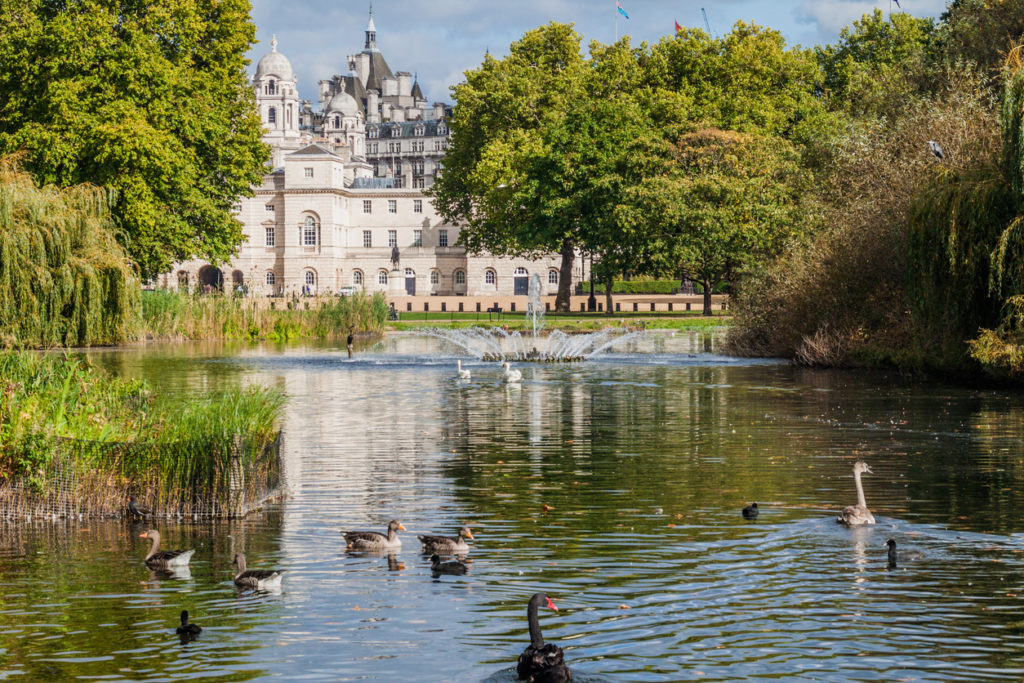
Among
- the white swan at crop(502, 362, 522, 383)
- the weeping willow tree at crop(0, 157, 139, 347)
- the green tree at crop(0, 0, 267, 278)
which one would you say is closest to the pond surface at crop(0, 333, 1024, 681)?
the white swan at crop(502, 362, 522, 383)

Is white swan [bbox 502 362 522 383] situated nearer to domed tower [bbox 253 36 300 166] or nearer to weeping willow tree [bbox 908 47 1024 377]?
weeping willow tree [bbox 908 47 1024 377]

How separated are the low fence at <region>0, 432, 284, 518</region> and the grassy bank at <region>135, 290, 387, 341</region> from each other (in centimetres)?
3187

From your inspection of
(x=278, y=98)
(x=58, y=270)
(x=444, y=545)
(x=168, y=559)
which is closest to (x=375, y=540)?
(x=444, y=545)

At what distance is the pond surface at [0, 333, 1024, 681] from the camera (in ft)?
28.4

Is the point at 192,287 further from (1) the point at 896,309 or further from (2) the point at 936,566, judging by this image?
(2) the point at 936,566

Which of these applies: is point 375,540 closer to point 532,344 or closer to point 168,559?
point 168,559

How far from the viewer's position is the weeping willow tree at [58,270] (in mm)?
33375

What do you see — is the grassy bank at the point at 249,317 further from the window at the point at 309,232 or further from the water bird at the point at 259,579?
the window at the point at 309,232

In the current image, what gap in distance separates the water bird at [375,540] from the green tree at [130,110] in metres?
36.0

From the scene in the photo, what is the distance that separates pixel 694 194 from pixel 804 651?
184 ft

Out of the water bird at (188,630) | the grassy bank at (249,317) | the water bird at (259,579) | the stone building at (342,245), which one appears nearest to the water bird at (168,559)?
the water bird at (259,579)

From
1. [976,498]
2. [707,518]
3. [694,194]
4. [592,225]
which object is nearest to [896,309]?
[976,498]

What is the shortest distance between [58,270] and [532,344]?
20.0 metres

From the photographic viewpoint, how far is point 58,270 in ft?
114
